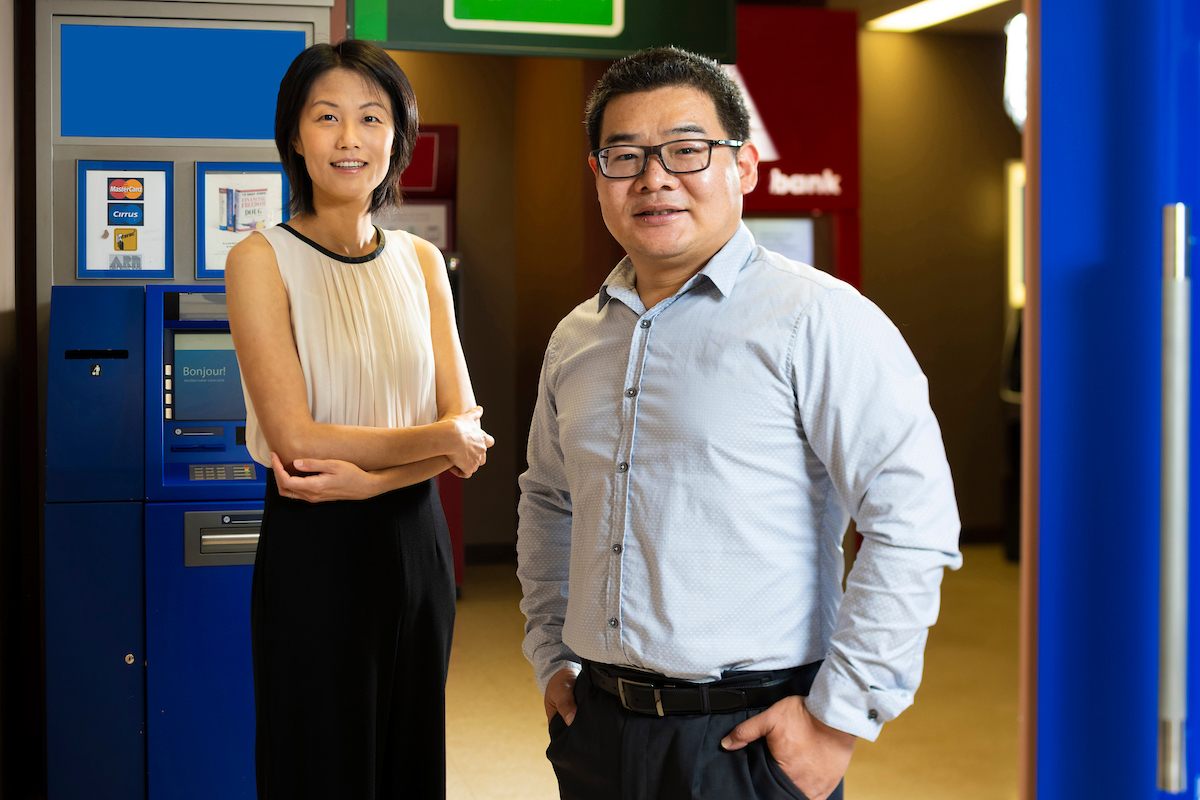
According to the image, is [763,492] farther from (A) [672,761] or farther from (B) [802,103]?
(B) [802,103]

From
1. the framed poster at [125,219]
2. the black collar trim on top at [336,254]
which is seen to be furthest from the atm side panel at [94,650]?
the black collar trim on top at [336,254]

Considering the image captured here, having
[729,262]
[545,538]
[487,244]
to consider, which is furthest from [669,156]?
[487,244]

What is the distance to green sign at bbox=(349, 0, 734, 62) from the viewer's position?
343cm

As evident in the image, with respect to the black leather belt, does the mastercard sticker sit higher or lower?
higher

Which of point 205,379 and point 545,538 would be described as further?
point 205,379

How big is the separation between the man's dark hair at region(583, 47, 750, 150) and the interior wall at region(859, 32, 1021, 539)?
6368 millimetres

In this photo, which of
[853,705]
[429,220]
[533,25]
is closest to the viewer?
[853,705]

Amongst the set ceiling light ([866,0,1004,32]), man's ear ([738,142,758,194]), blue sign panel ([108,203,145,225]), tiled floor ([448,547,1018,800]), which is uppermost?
A: ceiling light ([866,0,1004,32])

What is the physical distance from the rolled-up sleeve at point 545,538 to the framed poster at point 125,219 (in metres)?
1.88

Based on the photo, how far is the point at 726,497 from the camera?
58.2 inches

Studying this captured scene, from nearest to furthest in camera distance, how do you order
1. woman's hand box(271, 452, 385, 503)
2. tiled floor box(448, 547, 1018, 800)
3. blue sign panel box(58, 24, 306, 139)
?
woman's hand box(271, 452, 385, 503), blue sign panel box(58, 24, 306, 139), tiled floor box(448, 547, 1018, 800)

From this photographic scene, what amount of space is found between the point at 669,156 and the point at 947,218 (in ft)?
22.3

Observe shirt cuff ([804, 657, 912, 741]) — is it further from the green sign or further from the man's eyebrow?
the green sign

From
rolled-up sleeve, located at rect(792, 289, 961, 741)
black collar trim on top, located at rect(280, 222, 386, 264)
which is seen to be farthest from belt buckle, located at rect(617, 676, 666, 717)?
black collar trim on top, located at rect(280, 222, 386, 264)
